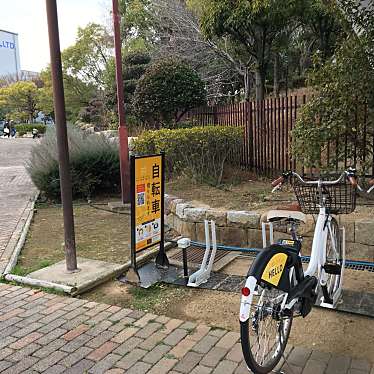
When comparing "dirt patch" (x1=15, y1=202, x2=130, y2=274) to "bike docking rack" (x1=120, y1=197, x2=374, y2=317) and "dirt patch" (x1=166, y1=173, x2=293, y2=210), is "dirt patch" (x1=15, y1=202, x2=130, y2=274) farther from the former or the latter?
"dirt patch" (x1=166, y1=173, x2=293, y2=210)

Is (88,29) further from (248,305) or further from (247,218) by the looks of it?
(248,305)

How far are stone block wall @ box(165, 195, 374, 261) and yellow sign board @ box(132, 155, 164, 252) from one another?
91 centimetres

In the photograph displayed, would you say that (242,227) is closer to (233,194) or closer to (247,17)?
(233,194)

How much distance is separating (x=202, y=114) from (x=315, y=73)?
4.75 meters

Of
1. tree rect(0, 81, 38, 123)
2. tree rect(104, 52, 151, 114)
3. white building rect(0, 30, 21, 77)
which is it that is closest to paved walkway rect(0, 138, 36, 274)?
tree rect(104, 52, 151, 114)

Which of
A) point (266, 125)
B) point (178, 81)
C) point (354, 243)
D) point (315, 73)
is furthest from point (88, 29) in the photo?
point (354, 243)

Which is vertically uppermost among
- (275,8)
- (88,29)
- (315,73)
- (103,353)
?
(88,29)

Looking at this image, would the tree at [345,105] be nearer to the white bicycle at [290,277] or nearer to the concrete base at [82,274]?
the white bicycle at [290,277]

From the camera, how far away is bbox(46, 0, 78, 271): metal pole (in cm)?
421

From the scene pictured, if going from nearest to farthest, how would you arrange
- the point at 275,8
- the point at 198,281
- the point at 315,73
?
1. the point at 198,281
2. the point at 315,73
3. the point at 275,8

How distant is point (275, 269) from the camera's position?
8.23 feet

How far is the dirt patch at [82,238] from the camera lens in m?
5.08

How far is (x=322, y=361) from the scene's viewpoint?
9.18 ft

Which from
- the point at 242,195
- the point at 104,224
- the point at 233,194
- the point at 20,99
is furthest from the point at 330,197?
the point at 20,99
